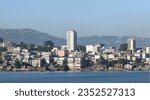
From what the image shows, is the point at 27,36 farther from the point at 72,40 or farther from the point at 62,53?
the point at 62,53

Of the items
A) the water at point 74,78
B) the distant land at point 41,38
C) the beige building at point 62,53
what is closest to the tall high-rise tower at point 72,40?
the beige building at point 62,53

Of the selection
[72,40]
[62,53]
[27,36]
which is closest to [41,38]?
[27,36]

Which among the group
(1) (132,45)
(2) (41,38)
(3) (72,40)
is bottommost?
(1) (132,45)

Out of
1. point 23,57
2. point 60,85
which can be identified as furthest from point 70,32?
point 60,85

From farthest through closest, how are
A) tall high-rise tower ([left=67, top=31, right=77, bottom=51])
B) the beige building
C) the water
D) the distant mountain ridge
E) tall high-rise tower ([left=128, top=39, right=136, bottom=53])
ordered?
the distant mountain ridge, tall high-rise tower ([left=67, top=31, right=77, bottom=51]), tall high-rise tower ([left=128, top=39, right=136, bottom=53]), the beige building, the water

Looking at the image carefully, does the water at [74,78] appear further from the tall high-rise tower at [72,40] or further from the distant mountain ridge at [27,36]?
the distant mountain ridge at [27,36]

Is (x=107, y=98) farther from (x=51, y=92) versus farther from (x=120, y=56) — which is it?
(x=120, y=56)

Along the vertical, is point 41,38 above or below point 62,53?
above

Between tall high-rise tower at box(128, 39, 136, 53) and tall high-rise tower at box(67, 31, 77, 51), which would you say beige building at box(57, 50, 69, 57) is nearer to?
tall high-rise tower at box(67, 31, 77, 51)

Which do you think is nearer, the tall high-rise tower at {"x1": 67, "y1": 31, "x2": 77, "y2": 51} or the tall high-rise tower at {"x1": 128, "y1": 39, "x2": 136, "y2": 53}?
the tall high-rise tower at {"x1": 128, "y1": 39, "x2": 136, "y2": 53}

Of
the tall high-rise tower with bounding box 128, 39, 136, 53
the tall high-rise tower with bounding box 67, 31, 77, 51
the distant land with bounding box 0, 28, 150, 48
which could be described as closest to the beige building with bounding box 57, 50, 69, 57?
the tall high-rise tower with bounding box 67, 31, 77, 51

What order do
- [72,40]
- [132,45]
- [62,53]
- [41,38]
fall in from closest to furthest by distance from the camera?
[62,53], [72,40], [132,45], [41,38]
